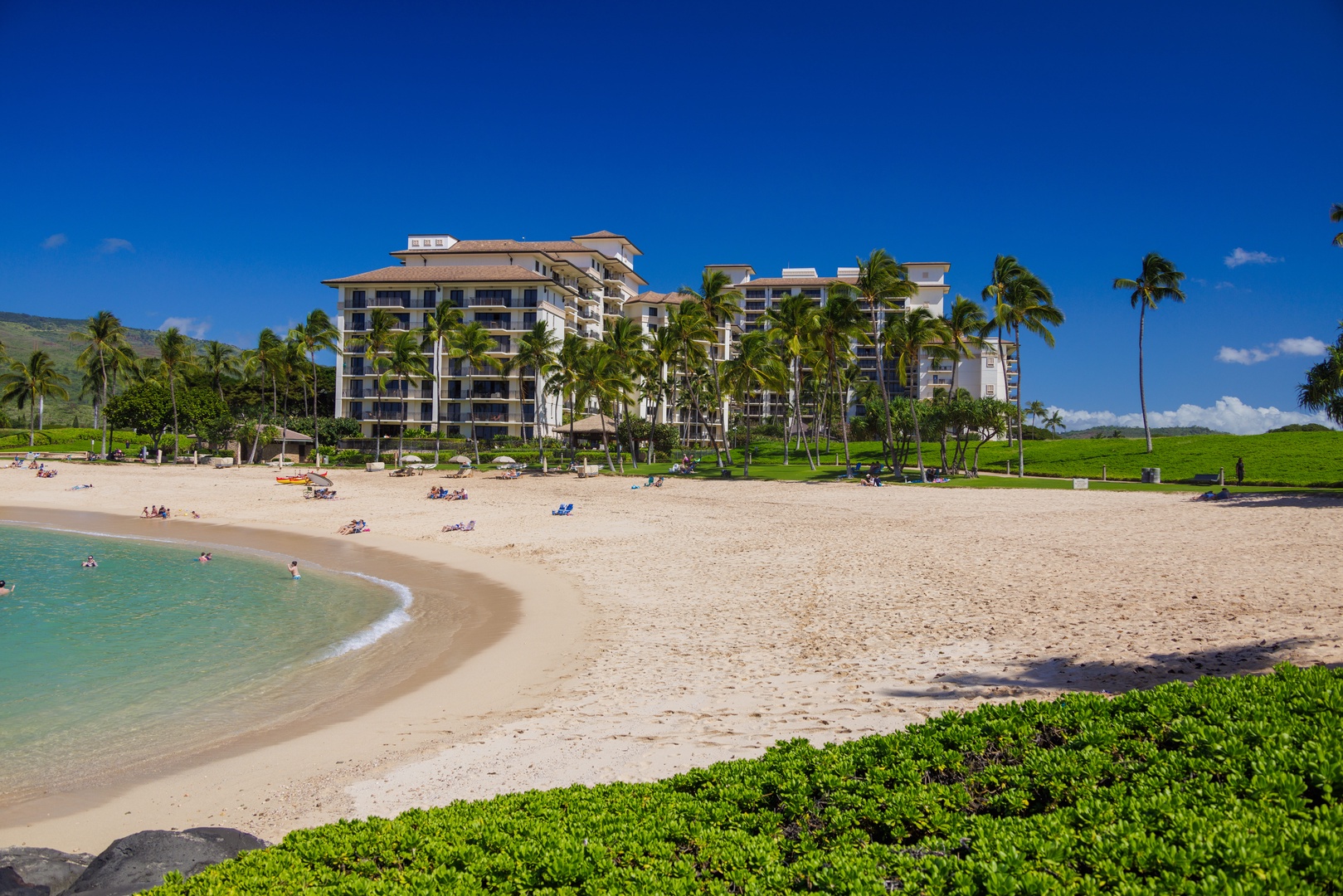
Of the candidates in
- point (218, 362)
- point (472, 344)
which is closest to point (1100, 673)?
point (472, 344)

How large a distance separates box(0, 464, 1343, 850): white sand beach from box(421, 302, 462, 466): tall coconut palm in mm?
36518

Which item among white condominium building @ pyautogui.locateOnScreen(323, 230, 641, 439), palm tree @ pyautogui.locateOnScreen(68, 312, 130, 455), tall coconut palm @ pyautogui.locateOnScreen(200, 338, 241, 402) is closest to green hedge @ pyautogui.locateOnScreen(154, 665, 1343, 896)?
white condominium building @ pyautogui.locateOnScreen(323, 230, 641, 439)

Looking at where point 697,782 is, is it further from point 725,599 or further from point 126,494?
point 126,494

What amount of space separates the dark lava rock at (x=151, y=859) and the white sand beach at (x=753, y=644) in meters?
1.11

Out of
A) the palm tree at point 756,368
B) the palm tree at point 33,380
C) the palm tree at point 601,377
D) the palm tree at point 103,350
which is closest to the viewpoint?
the palm tree at point 756,368

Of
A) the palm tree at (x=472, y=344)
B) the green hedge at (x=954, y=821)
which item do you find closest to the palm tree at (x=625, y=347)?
the palm tree at (x=472, y=344)

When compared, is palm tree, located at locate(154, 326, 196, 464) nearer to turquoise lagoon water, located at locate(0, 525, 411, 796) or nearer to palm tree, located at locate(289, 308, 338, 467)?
palm tree, located at locate(289, 308, 338, 467)

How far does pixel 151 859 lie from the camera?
514 centimetres

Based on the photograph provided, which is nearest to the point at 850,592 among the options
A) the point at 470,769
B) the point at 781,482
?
the point at 470,769

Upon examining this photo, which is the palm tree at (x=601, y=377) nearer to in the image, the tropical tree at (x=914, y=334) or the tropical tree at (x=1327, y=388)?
the tropical tree at (x=914, y=334)

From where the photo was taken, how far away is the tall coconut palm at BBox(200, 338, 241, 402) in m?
70.3

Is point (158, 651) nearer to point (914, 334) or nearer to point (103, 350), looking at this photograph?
point (914, 334)

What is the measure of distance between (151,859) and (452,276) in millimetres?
73178

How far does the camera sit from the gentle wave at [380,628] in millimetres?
13055
